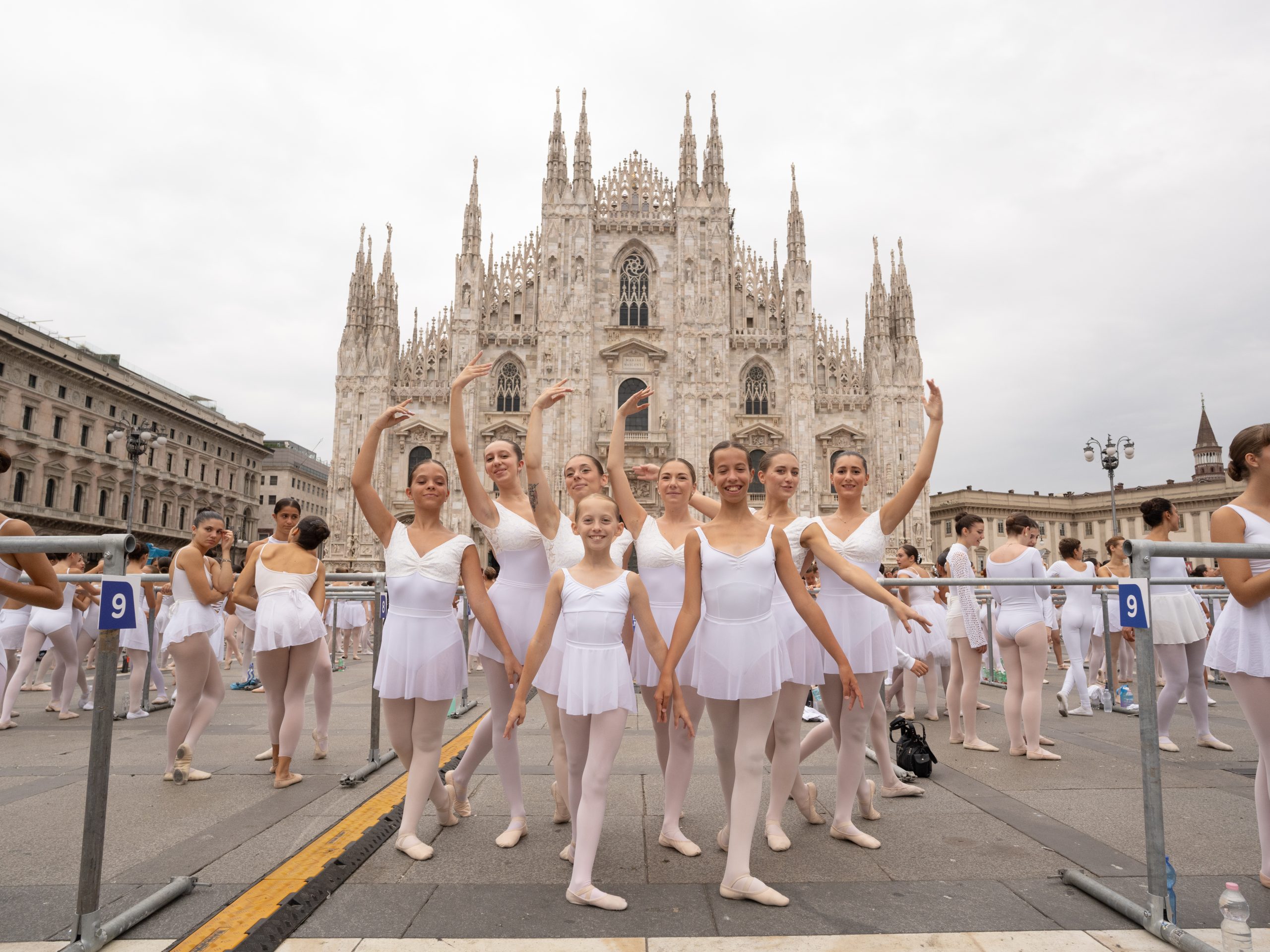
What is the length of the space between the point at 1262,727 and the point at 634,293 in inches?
1351

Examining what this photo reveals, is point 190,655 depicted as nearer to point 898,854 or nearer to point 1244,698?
point 898,854

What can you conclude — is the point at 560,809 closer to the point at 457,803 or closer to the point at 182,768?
the point at 457,803

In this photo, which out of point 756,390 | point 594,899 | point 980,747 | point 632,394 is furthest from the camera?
point 756,390

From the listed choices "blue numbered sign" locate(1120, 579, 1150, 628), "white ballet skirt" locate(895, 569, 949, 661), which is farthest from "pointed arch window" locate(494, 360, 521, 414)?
"blue numbered sign" locate(1120, 579, 1150, 628)

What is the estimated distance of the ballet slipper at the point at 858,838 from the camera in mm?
4051

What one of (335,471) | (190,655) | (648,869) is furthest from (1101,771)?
(335,471)

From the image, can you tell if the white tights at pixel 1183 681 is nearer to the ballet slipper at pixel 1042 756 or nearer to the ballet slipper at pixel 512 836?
the ballet slipper at pixel 1042 756

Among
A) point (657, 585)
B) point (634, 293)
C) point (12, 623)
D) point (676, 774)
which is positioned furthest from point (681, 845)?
point (634, 293)

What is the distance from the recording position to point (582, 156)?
35.8 meters

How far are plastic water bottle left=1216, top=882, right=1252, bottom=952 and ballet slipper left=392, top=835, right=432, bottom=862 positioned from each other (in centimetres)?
338

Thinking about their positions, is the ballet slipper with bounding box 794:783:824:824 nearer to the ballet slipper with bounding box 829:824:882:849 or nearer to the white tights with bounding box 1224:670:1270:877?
the ballet slipper with bounding box 829:824:882:849

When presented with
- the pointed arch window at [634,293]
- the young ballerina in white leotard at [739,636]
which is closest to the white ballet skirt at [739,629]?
the young ballerina in white leotard at [739,636]

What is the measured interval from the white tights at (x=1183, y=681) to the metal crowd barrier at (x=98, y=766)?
694 cm

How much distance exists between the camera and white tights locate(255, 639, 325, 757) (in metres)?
5.38
